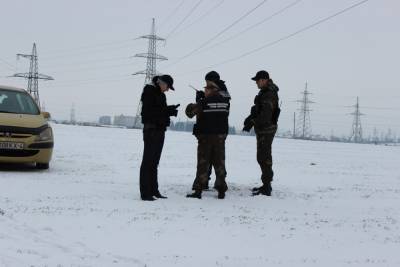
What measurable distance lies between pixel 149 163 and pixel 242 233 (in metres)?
2.30

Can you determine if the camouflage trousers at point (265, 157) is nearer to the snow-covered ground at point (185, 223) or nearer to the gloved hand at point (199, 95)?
the snow-covered ground at point (185, 223)

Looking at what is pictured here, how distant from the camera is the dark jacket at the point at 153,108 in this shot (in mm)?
7441

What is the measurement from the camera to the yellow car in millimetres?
9336

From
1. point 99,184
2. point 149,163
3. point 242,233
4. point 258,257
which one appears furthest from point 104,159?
point 258,257

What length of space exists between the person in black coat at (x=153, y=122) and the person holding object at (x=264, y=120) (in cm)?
140

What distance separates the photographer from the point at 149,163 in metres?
7.54

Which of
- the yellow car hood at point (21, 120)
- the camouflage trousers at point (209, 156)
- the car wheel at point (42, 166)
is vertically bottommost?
the car wheel at point (42, 166)

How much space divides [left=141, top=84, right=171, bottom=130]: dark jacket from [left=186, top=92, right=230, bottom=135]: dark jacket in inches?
16.6

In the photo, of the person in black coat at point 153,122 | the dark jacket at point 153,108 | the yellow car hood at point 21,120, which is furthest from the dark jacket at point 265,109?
the yellow car hood at point 21,120

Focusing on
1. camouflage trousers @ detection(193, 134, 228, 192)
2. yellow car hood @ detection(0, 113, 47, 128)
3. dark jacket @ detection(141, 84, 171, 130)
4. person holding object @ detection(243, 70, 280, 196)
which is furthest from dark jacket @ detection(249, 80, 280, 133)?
yellow car hood @ detection(0, 113, 47, 128)

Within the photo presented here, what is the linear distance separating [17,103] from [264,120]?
516 centimetres

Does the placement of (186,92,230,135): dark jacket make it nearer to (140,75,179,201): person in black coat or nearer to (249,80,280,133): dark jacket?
(140,75,179,201): person in black coat

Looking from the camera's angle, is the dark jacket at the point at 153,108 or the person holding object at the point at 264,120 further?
the person holding object at the point at 264,120

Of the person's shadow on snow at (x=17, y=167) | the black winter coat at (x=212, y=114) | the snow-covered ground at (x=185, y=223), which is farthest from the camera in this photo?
the person's shadow on snow at (x=17, y=167)
